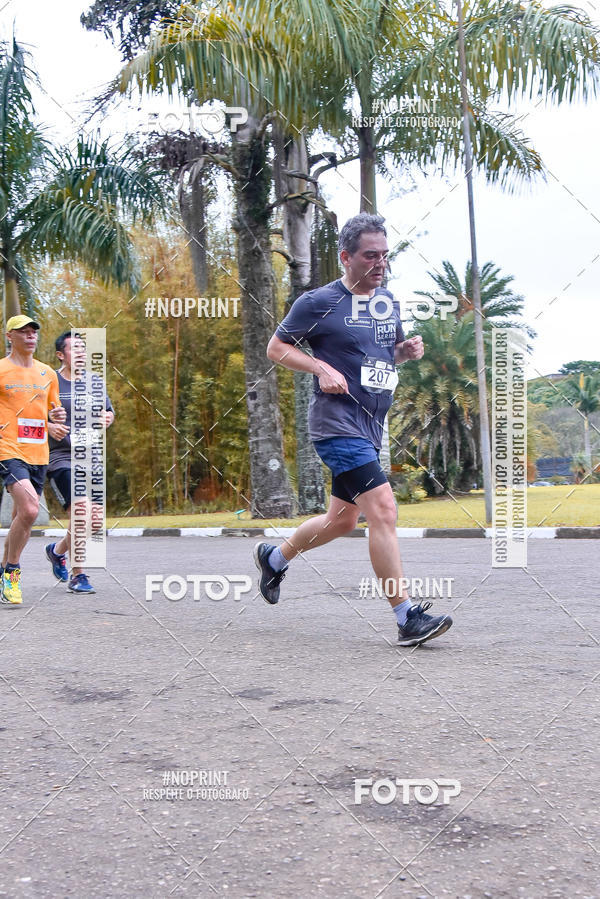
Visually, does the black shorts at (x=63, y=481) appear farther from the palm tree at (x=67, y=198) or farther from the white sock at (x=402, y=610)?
the palm tree at (x=67, y=198)

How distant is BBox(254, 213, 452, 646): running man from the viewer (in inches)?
160

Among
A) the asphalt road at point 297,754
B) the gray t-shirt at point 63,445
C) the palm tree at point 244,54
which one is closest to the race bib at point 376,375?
the asphalt road at point 297,754

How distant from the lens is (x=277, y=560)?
15.2 feet

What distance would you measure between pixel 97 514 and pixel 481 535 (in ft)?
19.2

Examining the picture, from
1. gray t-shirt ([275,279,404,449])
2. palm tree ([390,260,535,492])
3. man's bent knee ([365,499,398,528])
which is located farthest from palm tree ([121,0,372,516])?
man's bent knee ([365,499,398,528])

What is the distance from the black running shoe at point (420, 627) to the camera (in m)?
3.88

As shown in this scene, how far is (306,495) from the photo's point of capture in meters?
15.5

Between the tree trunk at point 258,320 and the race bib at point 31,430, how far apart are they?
27.2 ft

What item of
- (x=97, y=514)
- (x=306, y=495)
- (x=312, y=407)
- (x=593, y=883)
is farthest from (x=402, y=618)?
(x=306, y=495)

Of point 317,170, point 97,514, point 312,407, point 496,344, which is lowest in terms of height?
point 97,514

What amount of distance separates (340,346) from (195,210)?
10957 mm

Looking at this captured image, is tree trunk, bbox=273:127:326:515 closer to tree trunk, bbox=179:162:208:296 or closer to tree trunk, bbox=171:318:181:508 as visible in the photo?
tree trunk, bbox=179:162:208:296

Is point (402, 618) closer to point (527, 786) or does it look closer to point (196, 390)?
point (527, 786)

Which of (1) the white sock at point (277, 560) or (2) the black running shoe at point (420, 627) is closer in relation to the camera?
(2) the black running shoe at point (420, 627)
